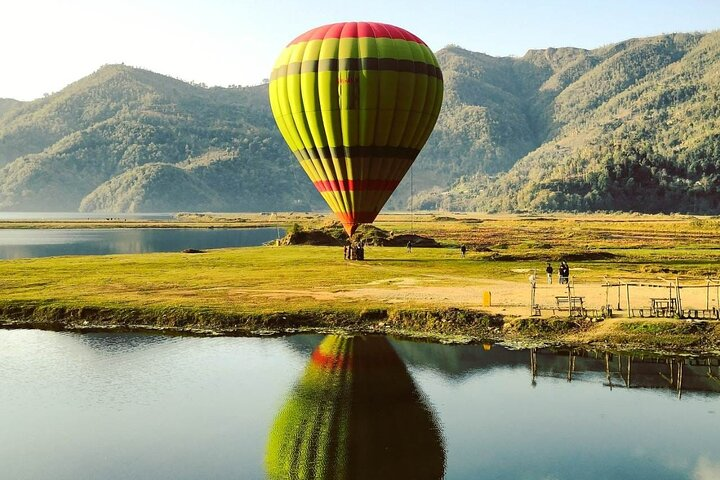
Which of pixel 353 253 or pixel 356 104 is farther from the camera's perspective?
pixel 353 253

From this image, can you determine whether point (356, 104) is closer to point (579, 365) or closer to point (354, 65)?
point (354, 65)

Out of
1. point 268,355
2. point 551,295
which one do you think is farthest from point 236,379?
point 551,295

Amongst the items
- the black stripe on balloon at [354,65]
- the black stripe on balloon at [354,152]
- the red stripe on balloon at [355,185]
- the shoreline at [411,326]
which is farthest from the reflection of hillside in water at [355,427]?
A: the black stripe on balloon at [354,65]

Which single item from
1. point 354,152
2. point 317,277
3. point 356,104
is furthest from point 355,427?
point 317,277

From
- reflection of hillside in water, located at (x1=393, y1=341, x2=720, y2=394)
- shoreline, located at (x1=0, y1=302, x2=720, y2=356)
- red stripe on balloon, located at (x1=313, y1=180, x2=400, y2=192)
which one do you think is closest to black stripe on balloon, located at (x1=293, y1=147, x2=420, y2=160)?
red stripe on balloon, located at (x1=313, y1=180, x2=400, y2=192)

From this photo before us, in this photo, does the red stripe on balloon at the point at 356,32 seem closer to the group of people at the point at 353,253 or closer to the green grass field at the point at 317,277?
the green grass field at the point at 317,277

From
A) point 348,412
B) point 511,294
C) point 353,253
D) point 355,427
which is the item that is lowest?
point 355,427

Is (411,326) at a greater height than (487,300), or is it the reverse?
(487,300)
